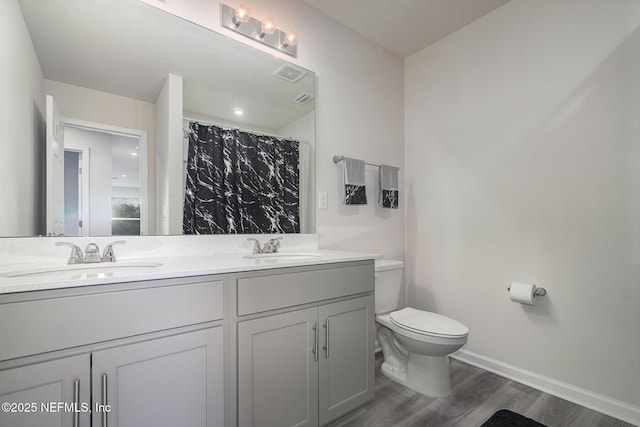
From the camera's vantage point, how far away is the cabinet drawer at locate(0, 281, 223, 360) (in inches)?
29.8

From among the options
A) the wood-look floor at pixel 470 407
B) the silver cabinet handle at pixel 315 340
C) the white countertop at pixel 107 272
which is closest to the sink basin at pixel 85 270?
the white countertop at pixel 107 272

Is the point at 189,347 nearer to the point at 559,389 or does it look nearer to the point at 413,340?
the point at 413,340

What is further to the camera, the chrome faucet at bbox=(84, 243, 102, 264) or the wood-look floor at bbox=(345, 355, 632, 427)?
the wood-look floor at bbox=(345, 355, 632, 427)

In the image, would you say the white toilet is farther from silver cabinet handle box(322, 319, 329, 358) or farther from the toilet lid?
silver cabinet handle box(322, 319, 329, 358)

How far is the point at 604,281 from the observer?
1622 mm

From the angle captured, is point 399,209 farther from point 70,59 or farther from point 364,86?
point 70,59

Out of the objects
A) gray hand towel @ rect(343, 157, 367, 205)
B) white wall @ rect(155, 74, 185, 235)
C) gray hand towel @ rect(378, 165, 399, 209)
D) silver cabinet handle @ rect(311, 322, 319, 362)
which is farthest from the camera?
gray hand towel @ rect(378, 165, 399, 209)

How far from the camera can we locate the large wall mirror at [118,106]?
123cm

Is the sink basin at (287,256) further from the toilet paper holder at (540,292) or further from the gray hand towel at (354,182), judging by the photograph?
the toilet paper holder at (540,292)

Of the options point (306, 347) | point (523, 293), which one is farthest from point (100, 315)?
point (523, 293)

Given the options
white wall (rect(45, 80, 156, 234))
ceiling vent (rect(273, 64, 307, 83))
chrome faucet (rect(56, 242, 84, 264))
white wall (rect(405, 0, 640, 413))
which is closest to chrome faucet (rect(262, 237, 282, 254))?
white wall (rect(45, 80, 156, 234))

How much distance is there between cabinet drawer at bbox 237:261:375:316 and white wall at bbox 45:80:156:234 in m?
0.66

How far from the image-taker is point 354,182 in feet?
7.19

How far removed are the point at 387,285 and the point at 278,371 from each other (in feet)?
3.51
